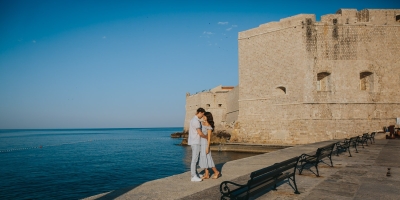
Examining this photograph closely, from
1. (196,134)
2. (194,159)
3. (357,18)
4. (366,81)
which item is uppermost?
(357,18)

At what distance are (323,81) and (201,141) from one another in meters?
12.8

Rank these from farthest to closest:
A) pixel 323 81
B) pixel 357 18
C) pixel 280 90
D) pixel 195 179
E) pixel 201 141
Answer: pixel 280 90, pixel 323 81, pixel 357 18, pixel 201 141, pixel 195 179

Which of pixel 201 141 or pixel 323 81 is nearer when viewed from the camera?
pixel 201 141

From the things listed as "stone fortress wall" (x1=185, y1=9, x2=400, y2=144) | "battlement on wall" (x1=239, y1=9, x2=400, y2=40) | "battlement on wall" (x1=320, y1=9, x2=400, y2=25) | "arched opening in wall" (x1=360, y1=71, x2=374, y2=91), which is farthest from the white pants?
"arched opening in wall" (x1=360, y1=71, x2=374, y2=91)

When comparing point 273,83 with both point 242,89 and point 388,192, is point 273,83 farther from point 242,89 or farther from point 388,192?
point 388,192

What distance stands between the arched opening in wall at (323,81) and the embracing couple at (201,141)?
12.3 m

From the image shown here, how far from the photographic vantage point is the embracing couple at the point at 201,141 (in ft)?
15.7

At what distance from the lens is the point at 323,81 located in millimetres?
15719

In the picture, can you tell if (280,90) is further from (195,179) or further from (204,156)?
(195,179)

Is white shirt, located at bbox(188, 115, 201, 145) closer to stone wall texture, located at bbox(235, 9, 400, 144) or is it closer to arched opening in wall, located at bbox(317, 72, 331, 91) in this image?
stone wall texture, located at bbox(235, 9, 400, 144)

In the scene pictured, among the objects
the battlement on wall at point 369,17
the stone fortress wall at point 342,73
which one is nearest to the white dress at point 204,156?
the stone fortress wall at point 342,73

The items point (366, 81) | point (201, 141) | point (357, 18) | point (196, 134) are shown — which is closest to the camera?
point (196, 134)

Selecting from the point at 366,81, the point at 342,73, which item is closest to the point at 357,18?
the point at 342,73

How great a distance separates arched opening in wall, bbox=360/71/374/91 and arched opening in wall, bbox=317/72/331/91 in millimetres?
1980
